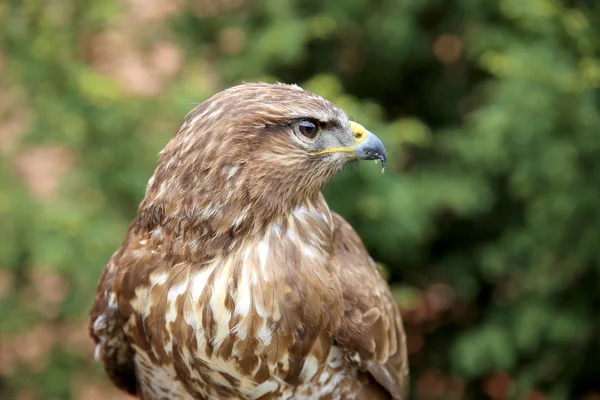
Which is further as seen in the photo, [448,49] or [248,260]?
[448,49]

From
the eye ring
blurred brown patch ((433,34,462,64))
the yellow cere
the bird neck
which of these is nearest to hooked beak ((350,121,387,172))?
the yellow cere

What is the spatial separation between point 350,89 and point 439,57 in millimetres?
692

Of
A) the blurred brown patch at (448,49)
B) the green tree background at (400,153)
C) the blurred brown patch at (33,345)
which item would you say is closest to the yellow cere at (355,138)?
the green tree background at (400,153)

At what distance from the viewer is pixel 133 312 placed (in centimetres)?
299

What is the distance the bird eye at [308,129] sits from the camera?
111 inches

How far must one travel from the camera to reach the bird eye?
282 centimetres

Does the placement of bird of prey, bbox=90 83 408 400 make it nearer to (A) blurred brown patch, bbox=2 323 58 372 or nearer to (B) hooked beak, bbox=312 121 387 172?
(B) hooked beak, bbox=312 121 387 172

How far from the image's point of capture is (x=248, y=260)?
2.83 m

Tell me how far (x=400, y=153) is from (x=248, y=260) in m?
3.04

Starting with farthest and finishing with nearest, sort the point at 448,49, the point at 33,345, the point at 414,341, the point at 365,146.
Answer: the point at 33,345
the point at 414,341
the point at 448,49
the point at 365,146

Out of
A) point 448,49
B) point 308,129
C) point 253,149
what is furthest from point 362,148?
point 448,49

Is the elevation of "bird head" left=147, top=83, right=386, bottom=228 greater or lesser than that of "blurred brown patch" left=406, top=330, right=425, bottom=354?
greater

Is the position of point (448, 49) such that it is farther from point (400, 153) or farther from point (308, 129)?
point (308, 129)

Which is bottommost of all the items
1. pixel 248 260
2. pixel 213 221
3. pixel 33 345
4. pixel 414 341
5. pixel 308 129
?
pixel 414 341
